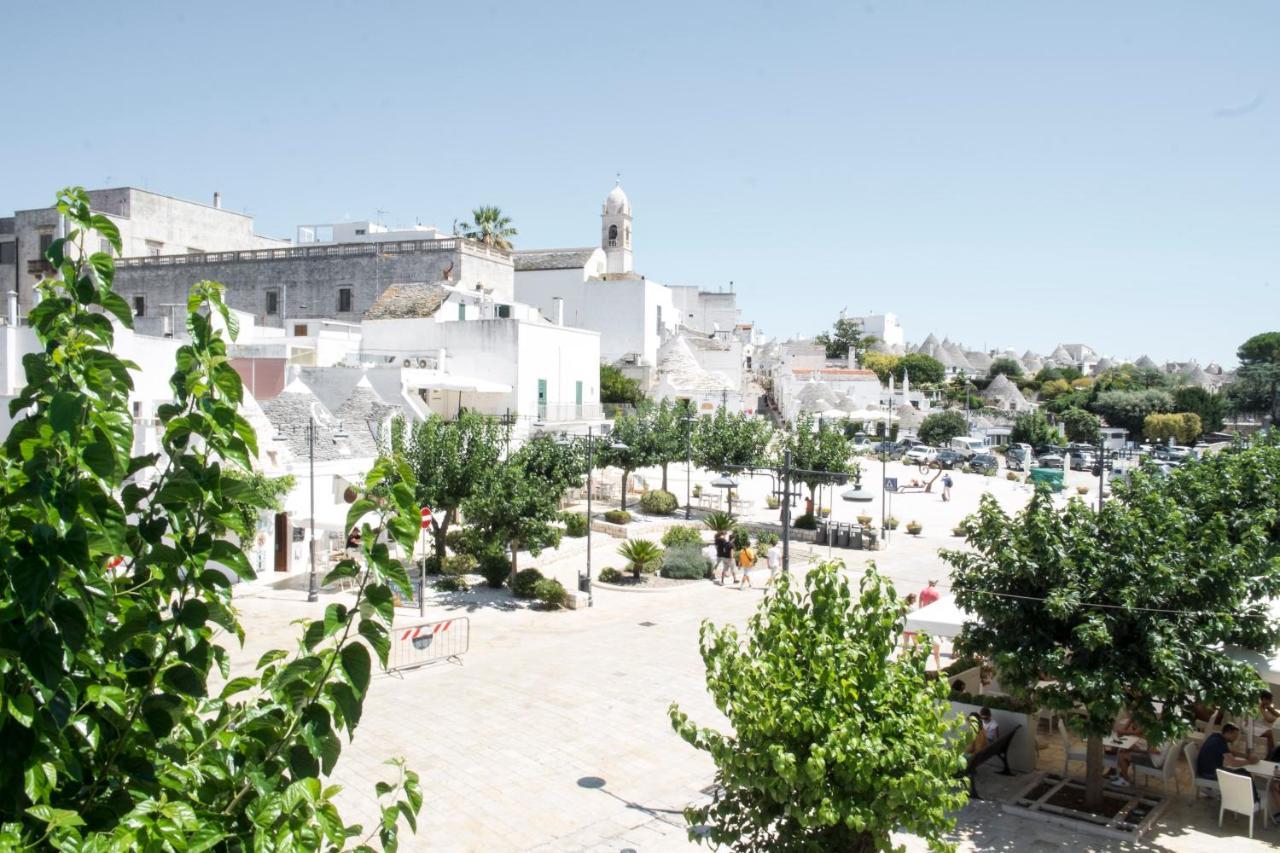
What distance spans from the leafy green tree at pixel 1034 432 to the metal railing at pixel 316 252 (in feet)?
143

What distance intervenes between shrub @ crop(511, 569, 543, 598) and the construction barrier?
14.4 feet

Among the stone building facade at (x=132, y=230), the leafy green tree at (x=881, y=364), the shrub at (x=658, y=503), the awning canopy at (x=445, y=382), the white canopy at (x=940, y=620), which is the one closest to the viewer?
the white canopy at (x=940, y=620)

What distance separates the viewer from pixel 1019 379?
13862cm

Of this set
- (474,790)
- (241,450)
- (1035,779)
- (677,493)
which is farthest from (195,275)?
(241,450)

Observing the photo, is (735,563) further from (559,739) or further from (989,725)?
(989,725)

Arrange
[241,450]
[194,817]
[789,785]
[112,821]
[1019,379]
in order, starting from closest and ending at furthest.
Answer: [194,817]
[112,821]
[241,450]
[789,785]
[1019,379]

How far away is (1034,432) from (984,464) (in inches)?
661

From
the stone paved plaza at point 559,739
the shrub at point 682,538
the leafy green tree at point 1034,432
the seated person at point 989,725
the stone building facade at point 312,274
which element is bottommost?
the stone paved plaza at point 559,739

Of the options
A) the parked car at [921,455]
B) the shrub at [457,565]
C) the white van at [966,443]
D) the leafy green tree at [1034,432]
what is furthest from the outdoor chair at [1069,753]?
the leafy green tree at [1034,432]

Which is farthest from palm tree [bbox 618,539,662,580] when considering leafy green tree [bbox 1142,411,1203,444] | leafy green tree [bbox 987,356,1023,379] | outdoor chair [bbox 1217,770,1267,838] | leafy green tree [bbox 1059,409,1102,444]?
leafy green tree [bbox 987,356,1023,379]

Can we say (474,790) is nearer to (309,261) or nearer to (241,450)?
(241,450)

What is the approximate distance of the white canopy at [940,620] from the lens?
1314 cm

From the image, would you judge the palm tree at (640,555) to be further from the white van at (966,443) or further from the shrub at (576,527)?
the white van at (966,443)

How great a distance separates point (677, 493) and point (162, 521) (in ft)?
125
